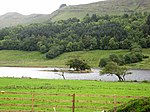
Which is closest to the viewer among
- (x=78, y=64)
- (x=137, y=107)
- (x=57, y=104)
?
(x=137, y=107)

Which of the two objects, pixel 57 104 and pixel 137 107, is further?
pixel 57 104

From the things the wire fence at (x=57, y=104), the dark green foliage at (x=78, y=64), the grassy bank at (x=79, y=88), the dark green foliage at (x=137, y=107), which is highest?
the dark green foliage at (x=137, y=107)

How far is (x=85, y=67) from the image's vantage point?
14912cm

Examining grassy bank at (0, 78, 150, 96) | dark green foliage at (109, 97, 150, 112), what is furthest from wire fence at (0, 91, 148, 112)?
grassy bank at (0, 78, 150, 96)

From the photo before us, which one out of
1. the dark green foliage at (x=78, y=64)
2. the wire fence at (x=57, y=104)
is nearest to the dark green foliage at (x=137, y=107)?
the wire fence at (x=57, y=104)

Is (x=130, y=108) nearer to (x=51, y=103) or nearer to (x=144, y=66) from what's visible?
(x=51, y=103)

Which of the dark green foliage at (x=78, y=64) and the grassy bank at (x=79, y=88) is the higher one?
the grassy bank at (x=79, y=88)

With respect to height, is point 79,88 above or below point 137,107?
below

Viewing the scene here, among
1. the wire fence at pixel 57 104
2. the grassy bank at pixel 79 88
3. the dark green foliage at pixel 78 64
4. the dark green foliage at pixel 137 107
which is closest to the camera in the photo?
the dark green foliage at pixel 137 107

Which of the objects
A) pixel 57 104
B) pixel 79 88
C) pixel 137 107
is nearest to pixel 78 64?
pixel 79 88

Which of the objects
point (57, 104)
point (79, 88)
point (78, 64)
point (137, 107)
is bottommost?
point (78, 64)

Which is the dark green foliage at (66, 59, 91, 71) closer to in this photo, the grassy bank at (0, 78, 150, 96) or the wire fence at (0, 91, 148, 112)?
the grassy bank at (0, 78, 150, 96)

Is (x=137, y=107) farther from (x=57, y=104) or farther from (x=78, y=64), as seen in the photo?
(x=78, y=64)

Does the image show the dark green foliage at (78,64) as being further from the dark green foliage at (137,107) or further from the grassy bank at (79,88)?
the dark green foliage at (137,107)
